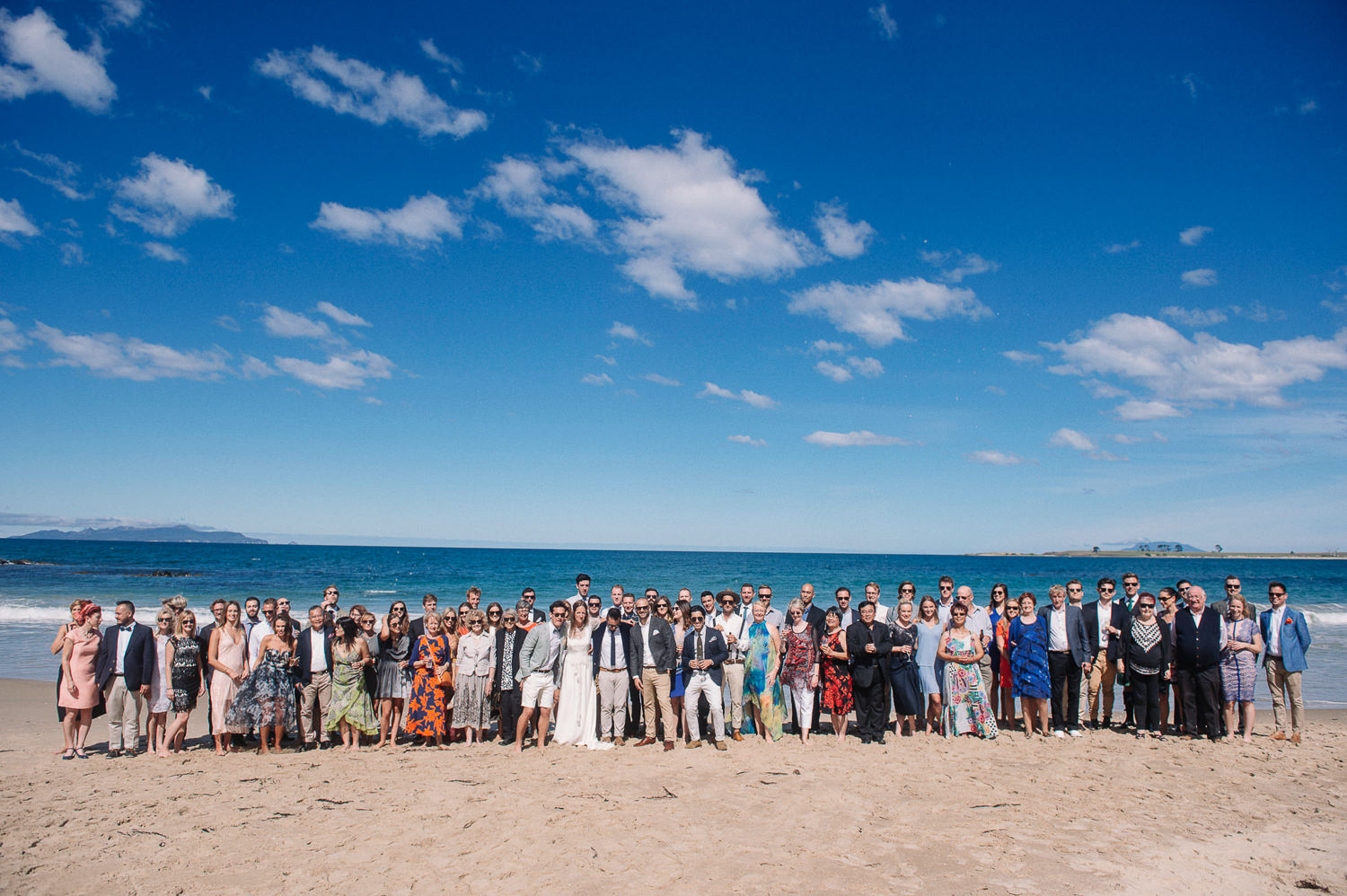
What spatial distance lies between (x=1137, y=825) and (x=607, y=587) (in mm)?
42304

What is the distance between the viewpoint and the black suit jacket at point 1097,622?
28.1 ft

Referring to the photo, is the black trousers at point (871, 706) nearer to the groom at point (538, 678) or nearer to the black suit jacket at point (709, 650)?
the black suit jacket at point (709, 650)

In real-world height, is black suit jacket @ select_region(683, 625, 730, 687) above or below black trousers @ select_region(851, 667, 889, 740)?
above

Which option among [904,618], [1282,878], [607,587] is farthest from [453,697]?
[607,587]


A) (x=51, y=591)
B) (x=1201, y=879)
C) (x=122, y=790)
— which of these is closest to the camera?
(x=1201, y=879)

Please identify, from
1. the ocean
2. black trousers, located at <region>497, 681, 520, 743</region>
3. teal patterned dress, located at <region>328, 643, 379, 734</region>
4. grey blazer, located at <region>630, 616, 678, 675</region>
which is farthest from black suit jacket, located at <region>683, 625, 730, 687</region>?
the ocean

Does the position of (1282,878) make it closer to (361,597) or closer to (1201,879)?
(1201,879)

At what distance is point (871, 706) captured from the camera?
8336 mm

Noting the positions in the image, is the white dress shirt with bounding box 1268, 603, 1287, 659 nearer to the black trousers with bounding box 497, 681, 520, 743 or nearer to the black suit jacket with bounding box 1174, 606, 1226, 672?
the black suit jacket with bounding box 1174, 606, 1226, 672

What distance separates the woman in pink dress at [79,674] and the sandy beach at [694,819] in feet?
1.26

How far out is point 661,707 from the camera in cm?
809

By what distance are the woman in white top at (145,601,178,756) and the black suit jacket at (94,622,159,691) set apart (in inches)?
4.4

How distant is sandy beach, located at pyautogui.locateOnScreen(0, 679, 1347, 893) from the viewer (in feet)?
15.8

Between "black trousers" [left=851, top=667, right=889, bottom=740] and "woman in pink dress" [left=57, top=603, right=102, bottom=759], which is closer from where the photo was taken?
"woman in pink dress" [left=57, top=603, right=102, bottom=759]
